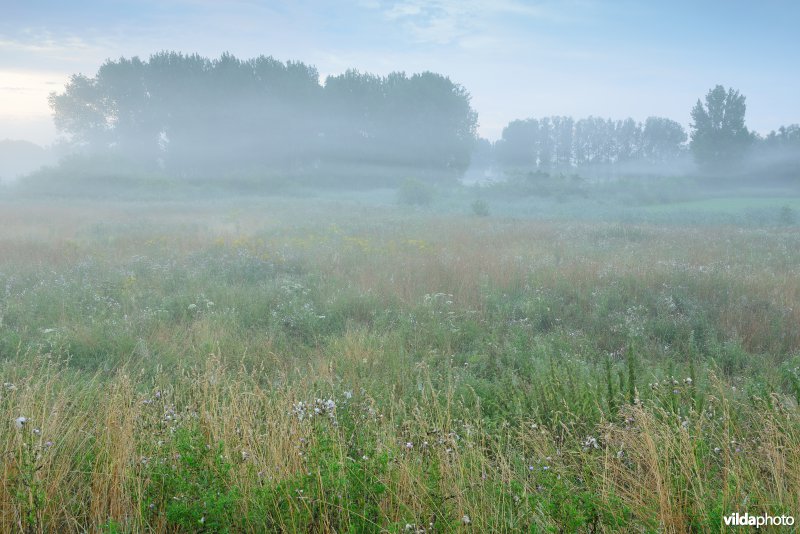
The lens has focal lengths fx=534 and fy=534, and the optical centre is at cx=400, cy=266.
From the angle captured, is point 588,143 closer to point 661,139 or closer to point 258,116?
point 661,139

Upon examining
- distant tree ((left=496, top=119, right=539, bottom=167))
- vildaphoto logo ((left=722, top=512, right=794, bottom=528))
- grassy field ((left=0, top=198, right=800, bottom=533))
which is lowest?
grassy field ((left=0, top=198, right=800, bottom=533))

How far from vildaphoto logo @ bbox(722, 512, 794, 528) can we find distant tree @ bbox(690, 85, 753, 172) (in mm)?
67431

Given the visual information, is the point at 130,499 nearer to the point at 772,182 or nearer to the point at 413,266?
the point at 413,266

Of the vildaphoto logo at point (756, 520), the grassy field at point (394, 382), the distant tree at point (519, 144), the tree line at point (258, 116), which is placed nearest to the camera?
the vildaphoto logo at point (756, 520)

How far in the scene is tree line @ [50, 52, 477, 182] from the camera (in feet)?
180

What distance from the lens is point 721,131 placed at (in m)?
59.6

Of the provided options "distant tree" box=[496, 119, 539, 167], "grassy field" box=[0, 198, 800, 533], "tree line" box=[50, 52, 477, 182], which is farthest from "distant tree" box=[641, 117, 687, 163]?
"grassy field" box=[0, 198, 800, 533]

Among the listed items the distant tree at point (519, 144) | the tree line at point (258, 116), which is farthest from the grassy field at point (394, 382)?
the distant tree at point (519, 144)

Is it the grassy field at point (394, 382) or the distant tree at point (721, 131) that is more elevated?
the distant tree at point (721, 131)

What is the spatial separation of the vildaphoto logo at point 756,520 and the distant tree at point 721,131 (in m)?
67.4

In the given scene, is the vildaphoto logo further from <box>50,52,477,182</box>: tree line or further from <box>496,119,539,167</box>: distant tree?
<box>496,119,539,167</box>: distant tree

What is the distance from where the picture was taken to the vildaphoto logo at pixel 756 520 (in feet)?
8.25

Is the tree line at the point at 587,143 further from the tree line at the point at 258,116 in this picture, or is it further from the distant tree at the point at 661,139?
the tree line at the point at 258,116

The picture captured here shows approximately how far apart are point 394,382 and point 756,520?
3.51 metres
